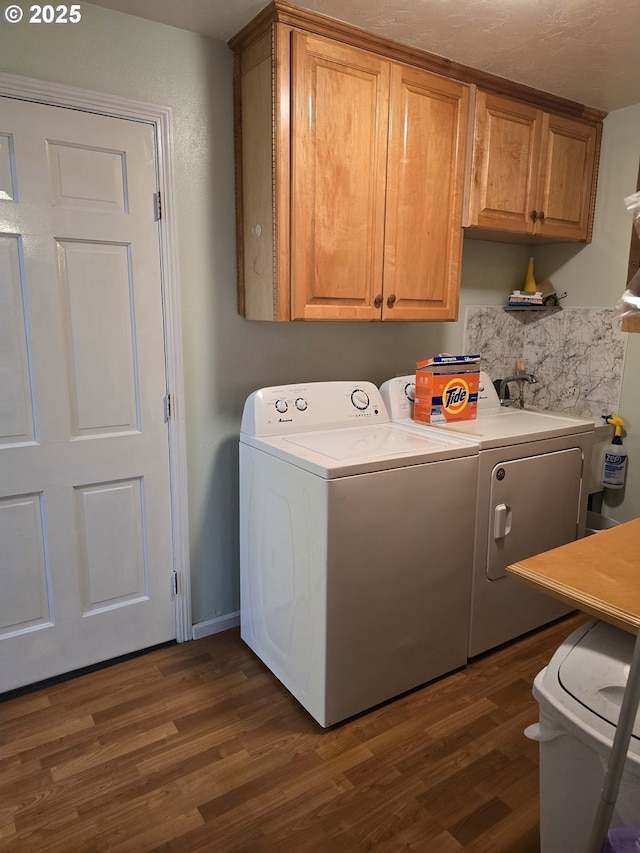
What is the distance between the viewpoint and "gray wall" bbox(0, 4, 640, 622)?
6.29 feet

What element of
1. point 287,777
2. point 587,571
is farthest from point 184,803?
point 587,571

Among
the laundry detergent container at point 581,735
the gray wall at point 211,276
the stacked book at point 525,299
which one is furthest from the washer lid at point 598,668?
the stacked book at point 525,299

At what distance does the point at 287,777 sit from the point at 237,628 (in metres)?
0.86

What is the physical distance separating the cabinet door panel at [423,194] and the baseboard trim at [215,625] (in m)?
1.46

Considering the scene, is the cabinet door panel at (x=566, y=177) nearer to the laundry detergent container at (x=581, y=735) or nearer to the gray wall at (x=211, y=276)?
the gray wall at (x=211, y=276)

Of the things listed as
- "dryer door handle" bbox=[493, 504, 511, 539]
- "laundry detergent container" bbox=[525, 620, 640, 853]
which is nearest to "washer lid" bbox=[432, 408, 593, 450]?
"dryer door handle" bbox=[493, 504, 511, 539]

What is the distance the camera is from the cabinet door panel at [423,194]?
2.20m

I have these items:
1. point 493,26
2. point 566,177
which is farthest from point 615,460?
point 493,26

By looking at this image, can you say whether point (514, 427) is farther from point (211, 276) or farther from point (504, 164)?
point (211, 276)

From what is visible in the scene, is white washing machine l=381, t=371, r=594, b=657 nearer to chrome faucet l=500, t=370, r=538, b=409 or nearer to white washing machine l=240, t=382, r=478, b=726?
white washing machine l=240, t=382, r=478, b=726

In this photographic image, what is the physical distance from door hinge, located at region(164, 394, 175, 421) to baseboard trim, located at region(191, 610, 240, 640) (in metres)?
0.92

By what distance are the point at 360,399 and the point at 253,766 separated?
4.60 feet

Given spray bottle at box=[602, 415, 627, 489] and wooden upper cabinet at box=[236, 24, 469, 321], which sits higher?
wooden upper cabinet at box=[236, 24, 469, 321]

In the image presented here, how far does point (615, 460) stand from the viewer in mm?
2881
